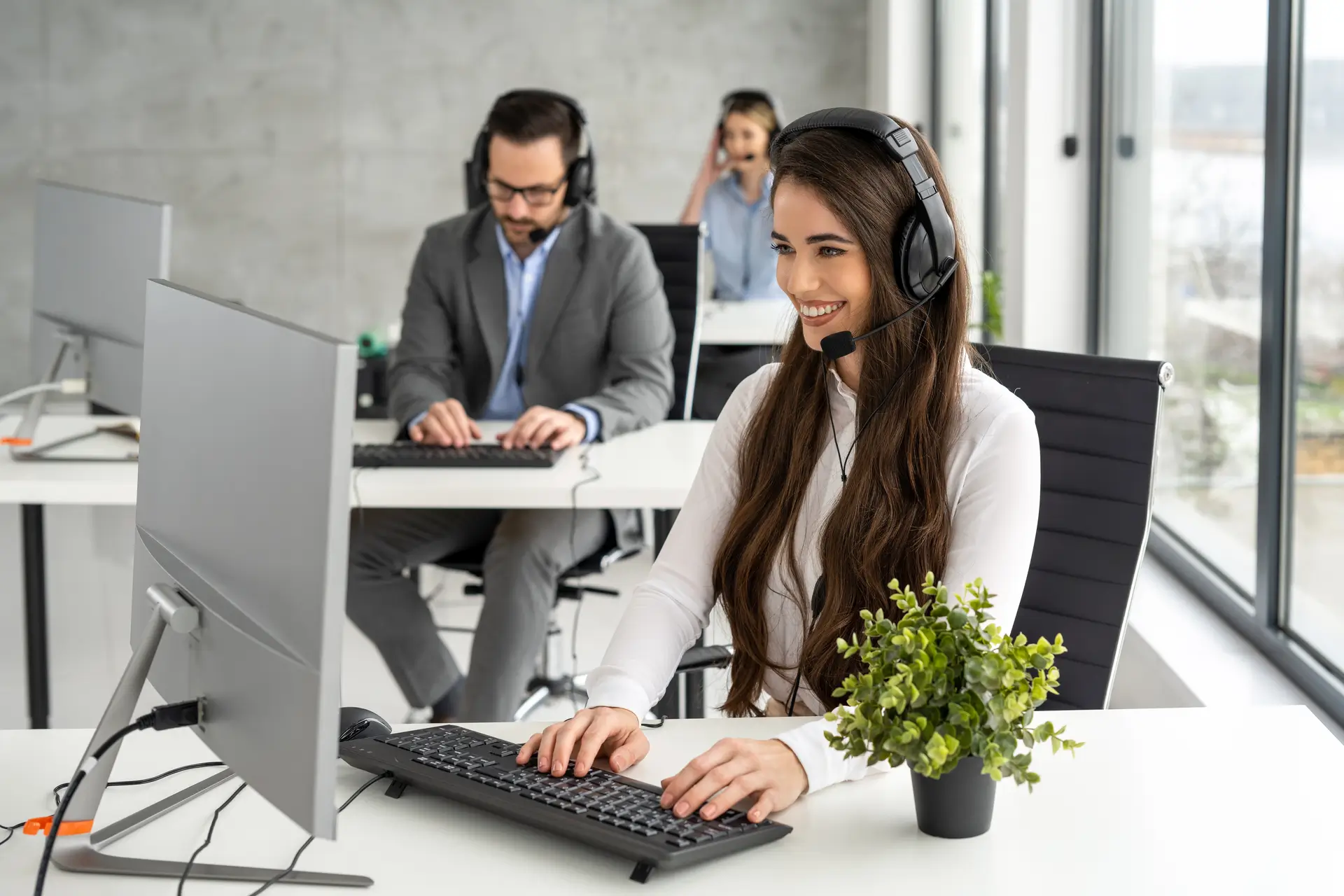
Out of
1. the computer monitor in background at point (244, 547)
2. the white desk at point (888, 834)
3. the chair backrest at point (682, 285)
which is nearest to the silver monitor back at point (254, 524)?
the computer monitor in background at point (244, 547)

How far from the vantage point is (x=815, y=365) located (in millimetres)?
1538

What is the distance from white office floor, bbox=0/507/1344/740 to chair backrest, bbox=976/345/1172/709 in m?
0.73

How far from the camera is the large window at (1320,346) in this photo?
6.36 feet

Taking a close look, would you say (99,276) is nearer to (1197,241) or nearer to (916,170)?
(916,170)

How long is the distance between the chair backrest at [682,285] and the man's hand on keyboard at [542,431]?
0.81 metres

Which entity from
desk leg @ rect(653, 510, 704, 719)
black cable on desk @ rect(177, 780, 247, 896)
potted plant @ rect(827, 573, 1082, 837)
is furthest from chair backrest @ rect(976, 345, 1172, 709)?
black cable on desk @ rect(177, 780, 247, 896)

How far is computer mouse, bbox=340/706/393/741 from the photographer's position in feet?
3.99

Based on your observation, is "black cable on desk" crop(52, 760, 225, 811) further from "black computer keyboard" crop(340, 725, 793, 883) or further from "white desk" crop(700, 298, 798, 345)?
"white desk" crop(700, 298, 798, 345)

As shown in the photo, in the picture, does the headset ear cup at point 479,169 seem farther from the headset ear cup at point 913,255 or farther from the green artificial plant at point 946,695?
the green artificial plant at point 946,695

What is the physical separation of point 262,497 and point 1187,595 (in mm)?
2098

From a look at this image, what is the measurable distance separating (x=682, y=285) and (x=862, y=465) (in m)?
1.91

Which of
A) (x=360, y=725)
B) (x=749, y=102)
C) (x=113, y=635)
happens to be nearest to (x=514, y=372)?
(x=113, y=635)

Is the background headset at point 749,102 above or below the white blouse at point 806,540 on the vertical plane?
above

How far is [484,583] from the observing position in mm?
2414
